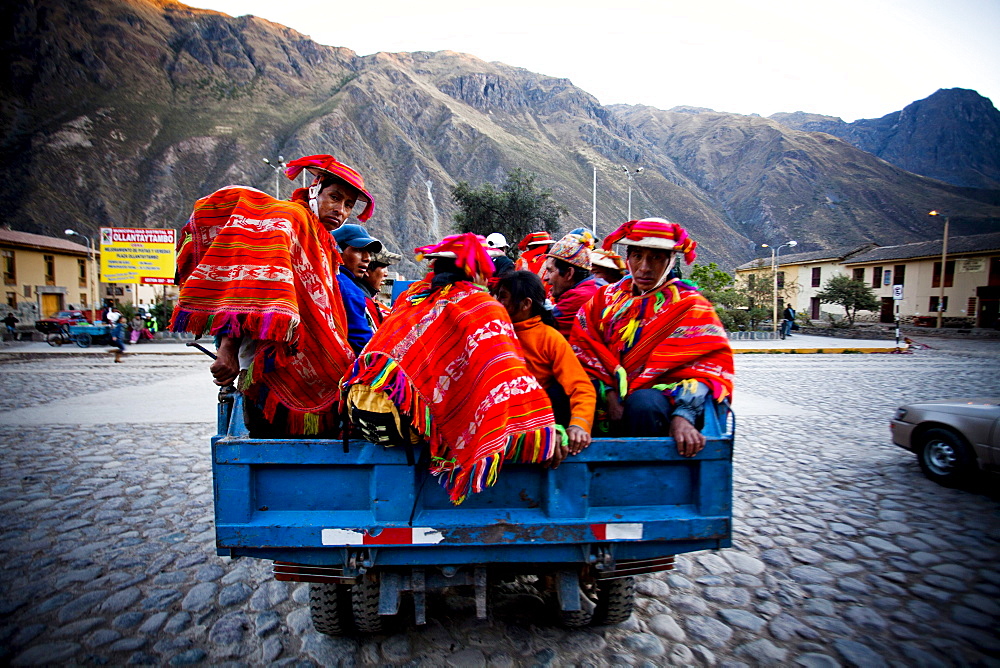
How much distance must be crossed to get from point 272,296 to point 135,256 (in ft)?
100

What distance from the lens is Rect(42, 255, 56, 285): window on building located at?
136 ft

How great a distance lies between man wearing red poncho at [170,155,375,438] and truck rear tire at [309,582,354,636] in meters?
0.83

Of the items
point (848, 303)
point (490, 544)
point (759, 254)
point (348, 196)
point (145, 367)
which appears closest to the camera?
point (490, 544)

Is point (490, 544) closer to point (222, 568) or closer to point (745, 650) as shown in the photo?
point (745, 650)

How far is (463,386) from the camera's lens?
7.43ft

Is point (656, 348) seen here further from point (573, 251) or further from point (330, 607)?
point (330, 607)

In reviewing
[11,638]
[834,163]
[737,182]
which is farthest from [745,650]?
[834,163]

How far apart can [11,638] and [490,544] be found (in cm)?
266

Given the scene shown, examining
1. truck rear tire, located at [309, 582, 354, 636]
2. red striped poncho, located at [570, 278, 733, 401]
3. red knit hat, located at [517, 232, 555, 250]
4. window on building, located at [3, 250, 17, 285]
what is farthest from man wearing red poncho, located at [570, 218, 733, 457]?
window on building, located at [3, 250, 17, 285]

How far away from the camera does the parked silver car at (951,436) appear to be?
467 cm

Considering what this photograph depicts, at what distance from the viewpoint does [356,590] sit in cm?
254

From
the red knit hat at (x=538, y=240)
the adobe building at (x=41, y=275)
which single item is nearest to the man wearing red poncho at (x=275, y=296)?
the red knit hat at (x=538, y=240)

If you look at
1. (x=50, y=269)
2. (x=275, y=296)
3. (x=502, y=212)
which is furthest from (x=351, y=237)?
(x=50, y=269)

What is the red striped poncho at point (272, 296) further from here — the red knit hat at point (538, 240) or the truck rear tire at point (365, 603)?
the red knit hat at point (538, 240)
